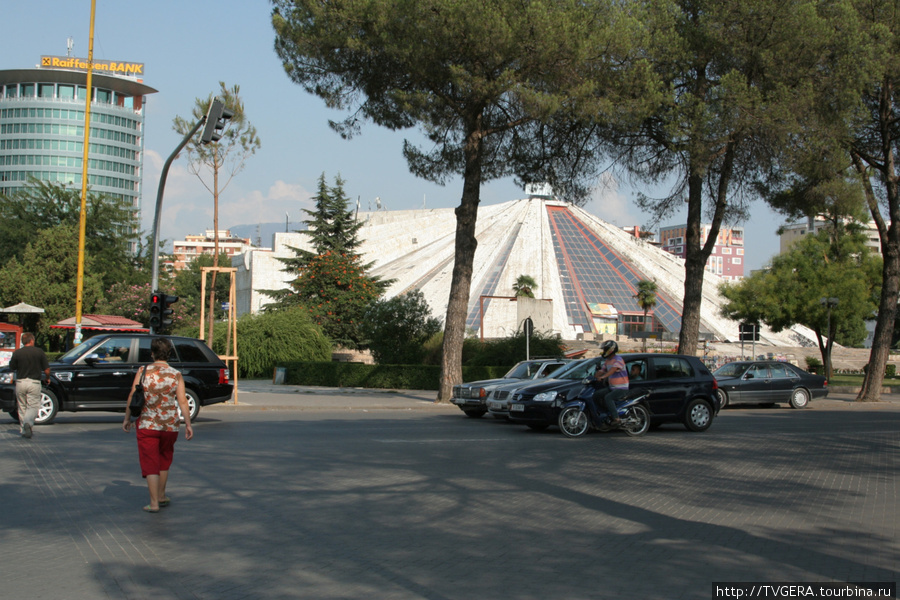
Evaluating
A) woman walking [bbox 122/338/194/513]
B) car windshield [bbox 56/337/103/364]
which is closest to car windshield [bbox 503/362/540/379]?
car windshield [bbox 56/337/103/364]

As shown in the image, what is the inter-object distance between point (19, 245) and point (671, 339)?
158ft

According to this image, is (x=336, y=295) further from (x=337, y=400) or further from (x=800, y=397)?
(x=800, y=397)

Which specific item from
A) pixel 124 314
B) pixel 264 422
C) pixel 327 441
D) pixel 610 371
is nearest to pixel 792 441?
pixel 610 371

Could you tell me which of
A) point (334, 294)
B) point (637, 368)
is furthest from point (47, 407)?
point (334, 294)

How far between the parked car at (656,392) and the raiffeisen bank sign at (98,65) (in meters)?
127

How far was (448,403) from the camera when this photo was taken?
906 inches

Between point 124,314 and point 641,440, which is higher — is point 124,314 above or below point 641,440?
above

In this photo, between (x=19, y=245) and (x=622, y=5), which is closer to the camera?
(x=622, y=5)

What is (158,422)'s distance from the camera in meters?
7.41

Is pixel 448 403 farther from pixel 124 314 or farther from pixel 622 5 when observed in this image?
pixel 124 314

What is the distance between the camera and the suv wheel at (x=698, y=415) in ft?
49.2

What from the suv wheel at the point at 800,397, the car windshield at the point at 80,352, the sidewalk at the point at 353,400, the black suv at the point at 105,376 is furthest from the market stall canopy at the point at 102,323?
the suv wheel at the point at 800,397

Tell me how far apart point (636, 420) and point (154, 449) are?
9098 mm

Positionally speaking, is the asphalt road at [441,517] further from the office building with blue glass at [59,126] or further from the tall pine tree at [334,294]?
the office building with blue glass at [59,126]
